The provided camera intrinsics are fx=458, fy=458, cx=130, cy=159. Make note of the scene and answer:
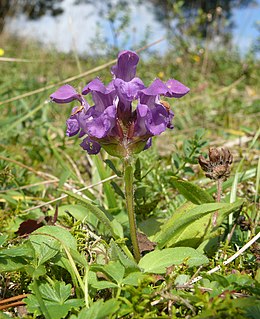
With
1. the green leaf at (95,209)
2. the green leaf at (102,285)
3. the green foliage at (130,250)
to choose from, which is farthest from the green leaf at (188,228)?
the green leaf at (102,285)

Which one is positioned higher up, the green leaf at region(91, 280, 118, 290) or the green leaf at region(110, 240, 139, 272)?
the green leaf at region(91, 280, 118, 290)

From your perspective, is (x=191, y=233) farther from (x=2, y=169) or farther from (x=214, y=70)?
(x=214, y=70)

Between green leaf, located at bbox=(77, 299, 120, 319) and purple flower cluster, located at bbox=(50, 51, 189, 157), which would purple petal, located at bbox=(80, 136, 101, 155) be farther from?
green leaf, located at bbox=(77, 299, 120, 319)

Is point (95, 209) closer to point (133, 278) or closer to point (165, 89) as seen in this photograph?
point (133, 278)

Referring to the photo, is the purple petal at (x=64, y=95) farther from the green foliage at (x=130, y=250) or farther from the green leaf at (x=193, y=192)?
the green leaf at (x=193, y=192)

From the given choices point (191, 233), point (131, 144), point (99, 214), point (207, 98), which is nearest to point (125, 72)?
point (131, 144)

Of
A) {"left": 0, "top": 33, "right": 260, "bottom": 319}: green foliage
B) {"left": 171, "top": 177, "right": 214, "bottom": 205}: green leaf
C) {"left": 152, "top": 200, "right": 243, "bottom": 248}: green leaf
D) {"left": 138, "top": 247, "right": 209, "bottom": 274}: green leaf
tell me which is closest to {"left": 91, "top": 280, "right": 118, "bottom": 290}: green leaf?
{"left": 0, "top": 33, "right": 260, "bottom": 319}: green foliage
